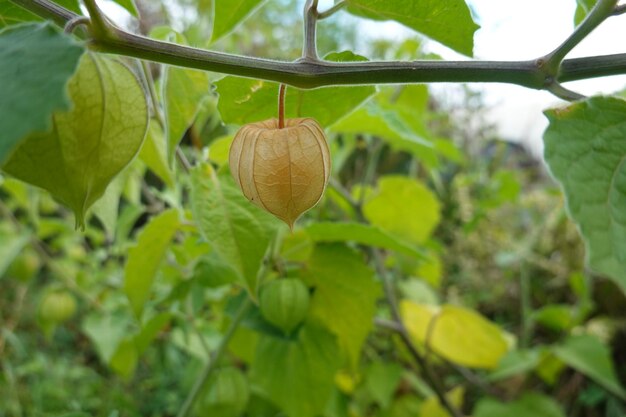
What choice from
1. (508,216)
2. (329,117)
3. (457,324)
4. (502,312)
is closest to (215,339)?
(457,324)

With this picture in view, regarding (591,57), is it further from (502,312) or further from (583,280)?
(502,312)

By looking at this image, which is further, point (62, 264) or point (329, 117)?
point (62, 264)

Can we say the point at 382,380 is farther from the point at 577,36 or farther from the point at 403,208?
the point at 577,36

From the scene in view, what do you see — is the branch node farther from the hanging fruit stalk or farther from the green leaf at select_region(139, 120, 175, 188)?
the green leaf at select_region(139, 120, 175, 188)

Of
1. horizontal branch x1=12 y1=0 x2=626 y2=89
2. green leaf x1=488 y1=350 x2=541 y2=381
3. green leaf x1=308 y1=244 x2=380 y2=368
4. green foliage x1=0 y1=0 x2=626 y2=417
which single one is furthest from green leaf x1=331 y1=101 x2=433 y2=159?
green leaf x1=488 y1=350 x2=541 y2=381

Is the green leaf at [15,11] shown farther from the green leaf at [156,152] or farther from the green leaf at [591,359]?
the green leaf at [591,359]

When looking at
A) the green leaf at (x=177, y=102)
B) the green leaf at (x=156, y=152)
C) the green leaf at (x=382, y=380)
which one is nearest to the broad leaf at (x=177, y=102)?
the green leaf at (x=177, y=102)
